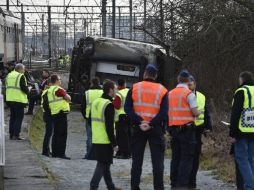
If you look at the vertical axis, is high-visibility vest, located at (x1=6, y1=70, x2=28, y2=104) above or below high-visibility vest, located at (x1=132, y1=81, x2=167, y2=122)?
below

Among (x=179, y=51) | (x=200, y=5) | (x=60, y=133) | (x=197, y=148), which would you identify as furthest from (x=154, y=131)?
(x=179, y=51)

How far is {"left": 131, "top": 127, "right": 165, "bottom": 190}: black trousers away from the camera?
35.5 feet

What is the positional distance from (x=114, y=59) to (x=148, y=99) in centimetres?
1678

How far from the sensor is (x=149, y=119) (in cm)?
1080

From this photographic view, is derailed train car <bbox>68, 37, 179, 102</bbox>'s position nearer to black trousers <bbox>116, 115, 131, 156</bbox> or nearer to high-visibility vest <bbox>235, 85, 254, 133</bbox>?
black trousers <bbox>116, 115, 131, 156</bbox>

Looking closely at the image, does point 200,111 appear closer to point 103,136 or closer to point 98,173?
point 103,136

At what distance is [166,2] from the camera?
80.7 feet

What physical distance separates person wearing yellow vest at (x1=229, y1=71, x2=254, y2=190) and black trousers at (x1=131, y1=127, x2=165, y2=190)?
1055 millimetres

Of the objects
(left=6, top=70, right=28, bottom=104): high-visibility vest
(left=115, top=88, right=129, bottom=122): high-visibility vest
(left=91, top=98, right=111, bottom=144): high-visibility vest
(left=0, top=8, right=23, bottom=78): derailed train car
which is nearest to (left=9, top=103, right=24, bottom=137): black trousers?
(left=6, top=70, right=28, bottom=104): high-visibility vest

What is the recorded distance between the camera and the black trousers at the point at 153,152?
10828 millimetres

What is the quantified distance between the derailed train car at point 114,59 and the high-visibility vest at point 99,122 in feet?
53.3

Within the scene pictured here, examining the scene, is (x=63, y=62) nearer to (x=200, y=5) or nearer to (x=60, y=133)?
(x=200, y=5)

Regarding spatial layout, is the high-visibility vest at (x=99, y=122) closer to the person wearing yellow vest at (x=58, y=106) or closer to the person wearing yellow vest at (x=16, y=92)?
the person wearing yellow vest at (x=58, y=106)

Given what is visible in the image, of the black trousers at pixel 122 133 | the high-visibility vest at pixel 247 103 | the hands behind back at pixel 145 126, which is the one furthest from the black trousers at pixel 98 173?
the black trousers at pixel 122 133
